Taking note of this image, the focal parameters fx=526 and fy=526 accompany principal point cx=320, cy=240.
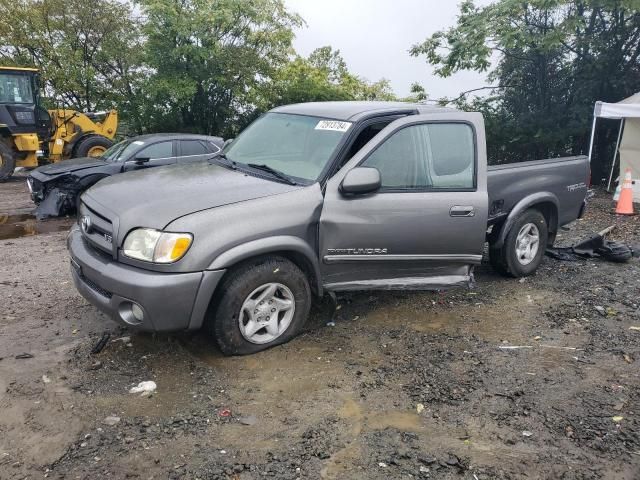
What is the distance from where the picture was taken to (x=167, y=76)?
17422mm

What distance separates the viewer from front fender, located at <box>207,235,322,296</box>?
11.4 ft

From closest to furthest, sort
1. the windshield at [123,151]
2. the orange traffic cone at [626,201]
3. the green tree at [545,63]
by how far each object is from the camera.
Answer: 1. the windshield at [123,151]
2. the orange traffic cone at [626,201]
3. the green tree at [545,63]

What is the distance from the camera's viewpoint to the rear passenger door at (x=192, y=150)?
9.61 meters

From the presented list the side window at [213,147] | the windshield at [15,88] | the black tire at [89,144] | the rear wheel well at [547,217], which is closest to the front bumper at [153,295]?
the rear wheel well at [547,217]

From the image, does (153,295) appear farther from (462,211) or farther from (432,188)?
(462,211)

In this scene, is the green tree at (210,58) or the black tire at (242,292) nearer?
the black tire at (242,292)

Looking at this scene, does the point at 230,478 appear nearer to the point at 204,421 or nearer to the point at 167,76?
the point at 204,421

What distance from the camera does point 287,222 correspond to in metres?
A: 3.74

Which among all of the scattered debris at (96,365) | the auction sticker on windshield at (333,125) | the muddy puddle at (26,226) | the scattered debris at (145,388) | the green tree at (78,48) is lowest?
the muddy puddle at (26,226)

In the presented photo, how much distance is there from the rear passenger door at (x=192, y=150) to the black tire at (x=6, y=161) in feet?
22.0

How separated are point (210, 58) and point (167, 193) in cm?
1525

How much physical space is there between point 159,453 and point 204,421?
356 mm

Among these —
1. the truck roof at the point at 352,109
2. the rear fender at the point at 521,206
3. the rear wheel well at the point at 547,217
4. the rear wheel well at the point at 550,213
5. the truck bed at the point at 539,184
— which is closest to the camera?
the truck roof at the point at 352,109

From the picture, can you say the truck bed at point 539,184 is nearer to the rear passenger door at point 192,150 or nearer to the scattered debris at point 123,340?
the scattered debris at point 123,340
